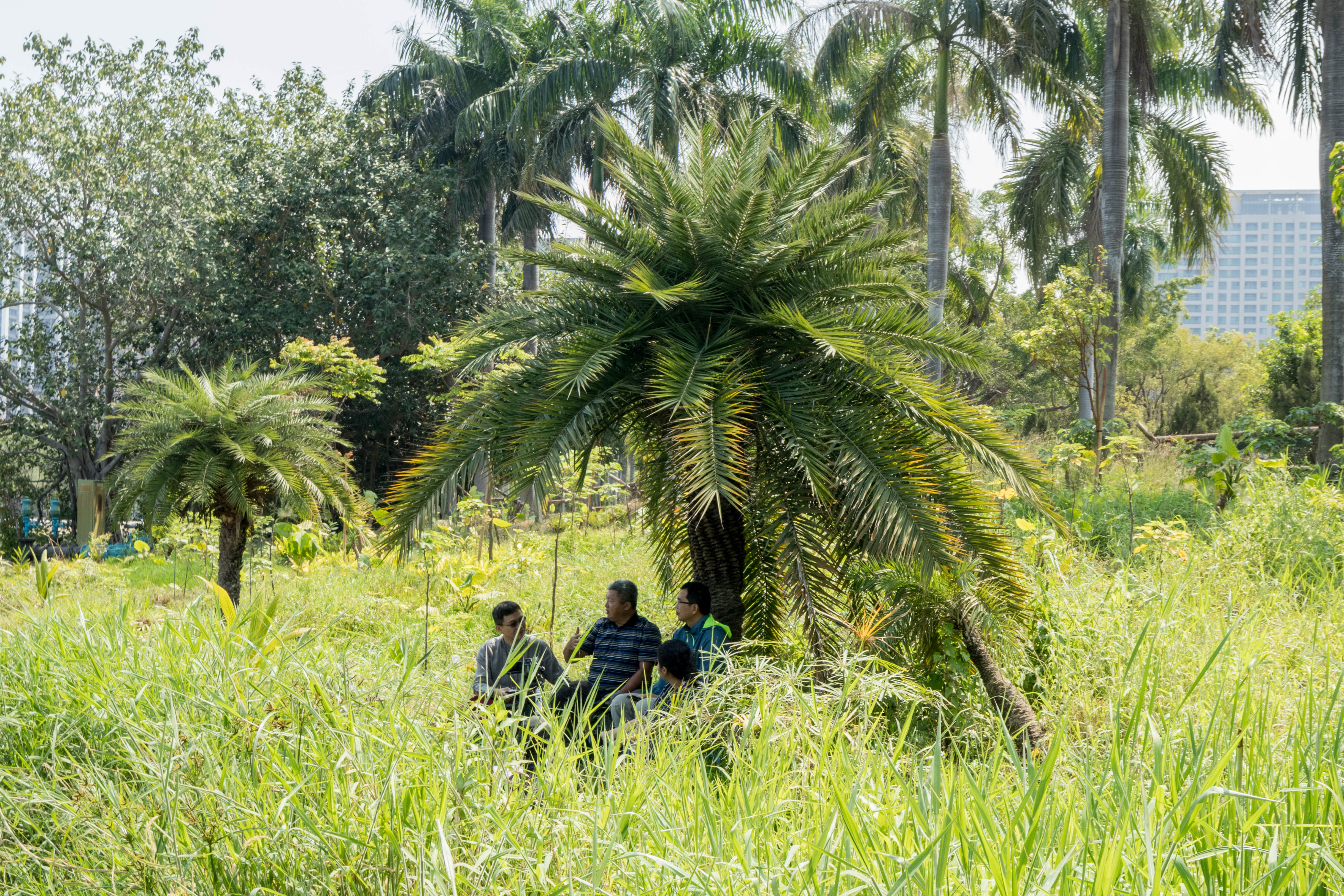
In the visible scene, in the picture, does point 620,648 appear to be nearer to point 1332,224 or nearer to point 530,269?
point 1332,224

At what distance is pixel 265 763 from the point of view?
359 centimetres

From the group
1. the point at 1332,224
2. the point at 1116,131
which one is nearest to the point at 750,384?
the point at 1332,224

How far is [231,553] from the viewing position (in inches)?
403

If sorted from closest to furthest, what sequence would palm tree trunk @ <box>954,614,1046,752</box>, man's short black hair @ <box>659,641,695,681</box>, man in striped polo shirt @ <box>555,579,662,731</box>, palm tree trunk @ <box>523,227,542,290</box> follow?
man's short black hair @ <box>659,641,695,681</box>
palm tree trunk @ <box>954,614,1046,752</box>
man in striped polo shirt @ <box>555,579,662,731</box>
palm tree trunk @ <box>523,227,542,290</box>

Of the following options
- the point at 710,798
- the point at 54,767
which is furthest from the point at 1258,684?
the point at 54,767

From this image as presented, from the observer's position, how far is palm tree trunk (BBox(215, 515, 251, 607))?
402 inches

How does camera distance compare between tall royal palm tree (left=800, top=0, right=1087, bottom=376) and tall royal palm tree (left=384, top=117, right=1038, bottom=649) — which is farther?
tall royal palm tree (left=800, top=0, right=1087, bottom=376)

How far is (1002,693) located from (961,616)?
1.82 ft

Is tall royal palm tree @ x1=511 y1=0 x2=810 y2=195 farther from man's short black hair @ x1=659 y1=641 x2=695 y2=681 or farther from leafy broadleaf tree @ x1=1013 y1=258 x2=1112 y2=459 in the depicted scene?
man's short black hair @ x1=659 y1=641 x2=695 y2=681

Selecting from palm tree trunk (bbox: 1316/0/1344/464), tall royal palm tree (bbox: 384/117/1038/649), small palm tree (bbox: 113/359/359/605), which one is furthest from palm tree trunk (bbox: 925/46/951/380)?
tall royal palm tree (bbox: 384/117/1038/649)

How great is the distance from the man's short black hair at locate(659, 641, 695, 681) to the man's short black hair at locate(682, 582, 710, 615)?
0.65 m

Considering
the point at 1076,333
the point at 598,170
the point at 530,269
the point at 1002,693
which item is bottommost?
the point at 1002,693

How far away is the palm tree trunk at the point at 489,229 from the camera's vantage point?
25391 mm

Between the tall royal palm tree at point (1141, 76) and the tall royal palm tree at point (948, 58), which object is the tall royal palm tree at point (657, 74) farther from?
the tall royal palm tree at point (1141, 76)
